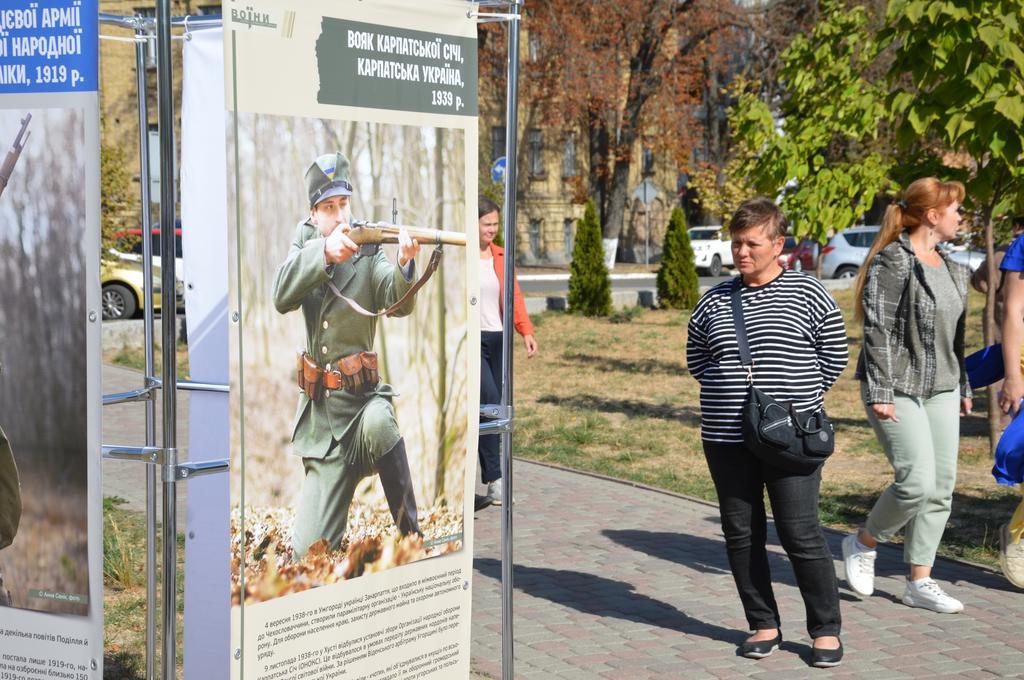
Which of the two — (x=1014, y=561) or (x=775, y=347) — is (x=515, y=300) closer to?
(x=775, y=347)

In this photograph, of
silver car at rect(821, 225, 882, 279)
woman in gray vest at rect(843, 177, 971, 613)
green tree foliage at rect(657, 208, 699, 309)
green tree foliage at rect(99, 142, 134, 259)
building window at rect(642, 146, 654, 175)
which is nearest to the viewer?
woman in gray vest at rect(843, 177, 971, 613)

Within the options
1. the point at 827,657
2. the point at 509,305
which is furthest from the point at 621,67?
the point at 509,305

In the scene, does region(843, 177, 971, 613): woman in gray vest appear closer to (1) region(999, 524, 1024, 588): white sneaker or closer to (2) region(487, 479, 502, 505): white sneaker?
(1) region(999, 524, 1024, 588): white sneaker

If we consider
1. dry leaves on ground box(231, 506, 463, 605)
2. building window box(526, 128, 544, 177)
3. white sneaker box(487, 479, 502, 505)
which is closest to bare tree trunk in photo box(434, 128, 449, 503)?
dry leaves on ground box(231, 506, 463, 605)

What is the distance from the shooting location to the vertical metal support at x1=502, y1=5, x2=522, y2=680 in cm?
401

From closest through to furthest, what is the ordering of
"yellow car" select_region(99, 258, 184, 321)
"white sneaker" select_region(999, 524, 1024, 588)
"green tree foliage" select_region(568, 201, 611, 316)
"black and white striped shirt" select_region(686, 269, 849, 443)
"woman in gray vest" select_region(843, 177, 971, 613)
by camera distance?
"black and white striped shirt" select_region(686, 269, 849, 443) → "woman in gray vest" select_region(843, 177, 971, 613) → "white sneaker" select_region(999, 524, 1024, 588) → "yellow car" select_region(99, 258, 184, 321) → "green tree foliage" select_region(568, 201, 611, 316)

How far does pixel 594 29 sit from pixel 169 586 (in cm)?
4162

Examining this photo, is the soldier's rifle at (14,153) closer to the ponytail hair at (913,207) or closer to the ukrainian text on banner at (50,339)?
the ukrainian text on banner at (50,339)

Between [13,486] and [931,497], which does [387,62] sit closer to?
[13,486]

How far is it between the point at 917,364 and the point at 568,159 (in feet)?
153

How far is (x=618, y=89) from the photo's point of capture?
44656mm

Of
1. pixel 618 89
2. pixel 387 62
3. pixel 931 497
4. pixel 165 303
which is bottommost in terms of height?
pixel 931 497

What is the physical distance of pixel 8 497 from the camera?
11.0 ft

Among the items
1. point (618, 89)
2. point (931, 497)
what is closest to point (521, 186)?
A: point (618, 89)
